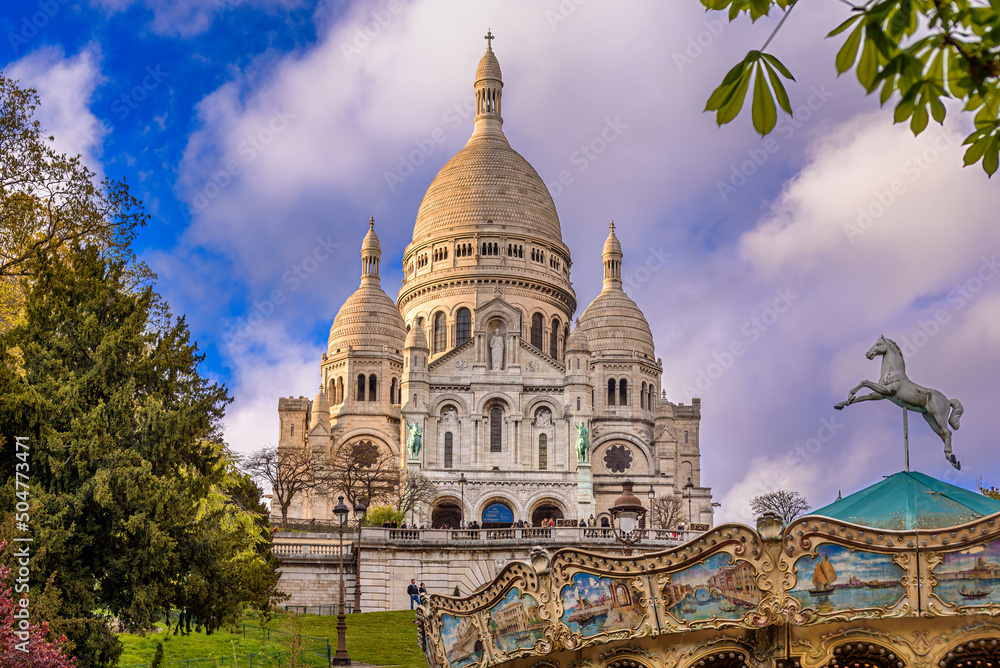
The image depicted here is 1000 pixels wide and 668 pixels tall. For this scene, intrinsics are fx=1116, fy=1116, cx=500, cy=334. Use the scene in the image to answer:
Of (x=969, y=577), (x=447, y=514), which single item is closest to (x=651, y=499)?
(x=447, y=514)

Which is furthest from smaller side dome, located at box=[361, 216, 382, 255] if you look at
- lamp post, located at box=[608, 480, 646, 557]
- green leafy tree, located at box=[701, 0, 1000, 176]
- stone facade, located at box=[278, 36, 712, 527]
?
green leafy tree, located at box=[701, 0, 1000, 176]

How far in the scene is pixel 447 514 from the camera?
61812mm

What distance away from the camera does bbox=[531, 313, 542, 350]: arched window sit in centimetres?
7394

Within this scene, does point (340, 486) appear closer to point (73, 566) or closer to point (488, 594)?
point (73, 566)

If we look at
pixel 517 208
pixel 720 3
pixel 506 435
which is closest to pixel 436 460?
pixel 506 435

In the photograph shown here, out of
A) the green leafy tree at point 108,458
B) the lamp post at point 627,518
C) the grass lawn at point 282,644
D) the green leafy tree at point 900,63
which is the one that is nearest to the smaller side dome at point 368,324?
the lamp post at point 627,518

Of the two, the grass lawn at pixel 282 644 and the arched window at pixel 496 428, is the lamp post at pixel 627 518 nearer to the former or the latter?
the grass lawn at pixel 282 644

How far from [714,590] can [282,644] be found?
1751 cm

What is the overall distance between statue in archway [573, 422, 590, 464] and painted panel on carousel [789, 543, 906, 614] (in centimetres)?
4866

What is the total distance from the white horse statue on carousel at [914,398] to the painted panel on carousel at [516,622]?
515 centimetres

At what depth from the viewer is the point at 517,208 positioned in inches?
3046

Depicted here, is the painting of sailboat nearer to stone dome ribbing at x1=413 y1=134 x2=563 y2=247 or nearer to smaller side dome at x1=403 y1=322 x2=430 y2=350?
smaller side dome at x1=403 y1=322 x2=430 y2=350

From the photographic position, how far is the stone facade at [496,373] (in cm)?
6319

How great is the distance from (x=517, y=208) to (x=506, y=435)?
769 inches
